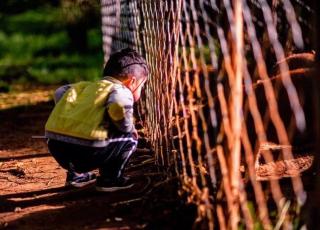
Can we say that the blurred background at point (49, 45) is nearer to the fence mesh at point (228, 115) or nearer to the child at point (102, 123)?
the fence mesh at point (228, 115)

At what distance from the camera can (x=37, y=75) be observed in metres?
11.8

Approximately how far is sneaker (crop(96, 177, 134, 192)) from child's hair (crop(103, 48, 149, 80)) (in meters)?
0.63

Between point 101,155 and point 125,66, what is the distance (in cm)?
56

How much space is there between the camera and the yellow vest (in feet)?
11.8

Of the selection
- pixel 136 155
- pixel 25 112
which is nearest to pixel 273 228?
pixel 136 155

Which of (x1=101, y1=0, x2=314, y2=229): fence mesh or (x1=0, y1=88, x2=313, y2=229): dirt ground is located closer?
(x1=101, y1=0, x2=314, y2=229): fence mesh

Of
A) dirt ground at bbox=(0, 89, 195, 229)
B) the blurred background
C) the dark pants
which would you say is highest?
the blurred background

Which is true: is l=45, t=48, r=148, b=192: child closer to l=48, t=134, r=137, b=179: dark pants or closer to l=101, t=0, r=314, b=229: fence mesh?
l=48, t=134, r=137, b=179: dark pants

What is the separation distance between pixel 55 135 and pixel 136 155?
3.68 feet

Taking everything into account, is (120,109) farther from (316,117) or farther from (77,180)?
(316,117)

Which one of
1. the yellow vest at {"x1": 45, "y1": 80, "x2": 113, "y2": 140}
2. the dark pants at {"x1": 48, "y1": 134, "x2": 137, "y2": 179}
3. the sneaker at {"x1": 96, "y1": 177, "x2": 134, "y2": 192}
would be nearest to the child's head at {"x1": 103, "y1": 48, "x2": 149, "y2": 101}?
the yellow vest at {"x1": 45, "y1": 80, "x2": 113, "y2": 140}

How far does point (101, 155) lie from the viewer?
368 cm

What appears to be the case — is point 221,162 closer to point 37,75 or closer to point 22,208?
point 22,208

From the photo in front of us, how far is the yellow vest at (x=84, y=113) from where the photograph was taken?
3.60 m
